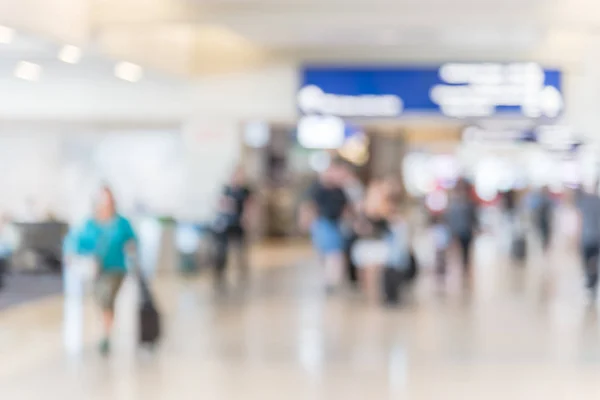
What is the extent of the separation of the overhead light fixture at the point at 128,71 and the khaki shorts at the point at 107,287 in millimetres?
4519

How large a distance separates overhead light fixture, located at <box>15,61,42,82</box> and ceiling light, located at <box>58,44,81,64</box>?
1.68 ft

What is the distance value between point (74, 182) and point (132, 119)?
4.60 ft

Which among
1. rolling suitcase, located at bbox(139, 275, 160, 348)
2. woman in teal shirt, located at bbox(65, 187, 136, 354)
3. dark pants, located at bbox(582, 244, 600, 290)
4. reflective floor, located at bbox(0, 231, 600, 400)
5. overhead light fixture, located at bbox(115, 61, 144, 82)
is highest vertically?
overhead light fixture, located at bbox(115, 61, 144, 82)

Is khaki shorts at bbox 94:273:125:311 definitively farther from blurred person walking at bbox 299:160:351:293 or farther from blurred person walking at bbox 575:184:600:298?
blurred person walking at bbox 575:184:600:298

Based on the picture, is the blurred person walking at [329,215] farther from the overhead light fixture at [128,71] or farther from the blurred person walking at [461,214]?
the overhead light fixture at [128,71]

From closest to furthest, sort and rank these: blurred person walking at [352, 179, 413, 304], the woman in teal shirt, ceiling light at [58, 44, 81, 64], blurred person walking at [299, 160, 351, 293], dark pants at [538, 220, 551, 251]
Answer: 1. the woman in teal shirt
2. ceiling light at [58, 44, 81, 64]
3. blurred person walking at [352, 179, 413, 304]
4. blurred person walking at [299, 160, 351, 293]
5. dark pants at [538, 220, 551, 251]

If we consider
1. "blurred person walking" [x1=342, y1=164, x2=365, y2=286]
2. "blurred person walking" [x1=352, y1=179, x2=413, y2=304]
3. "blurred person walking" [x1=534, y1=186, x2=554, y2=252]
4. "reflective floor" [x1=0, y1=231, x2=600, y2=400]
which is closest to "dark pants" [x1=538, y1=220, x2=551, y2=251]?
"blurred person walking" [x1=534, y1=186, x2=554, y2=252]

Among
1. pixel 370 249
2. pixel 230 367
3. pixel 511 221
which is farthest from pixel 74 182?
pixel 511 221

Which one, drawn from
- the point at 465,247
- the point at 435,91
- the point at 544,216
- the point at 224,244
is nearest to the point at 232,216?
the point at 224,244

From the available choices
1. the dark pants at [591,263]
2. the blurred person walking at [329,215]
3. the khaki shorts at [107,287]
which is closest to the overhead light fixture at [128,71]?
the blurred person walking at [329,215]

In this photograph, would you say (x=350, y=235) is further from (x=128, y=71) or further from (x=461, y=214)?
(x=128, y=71)

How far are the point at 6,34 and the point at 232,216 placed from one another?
298 inches

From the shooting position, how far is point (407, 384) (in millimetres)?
9391

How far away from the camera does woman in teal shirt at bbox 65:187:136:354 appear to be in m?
10.8
